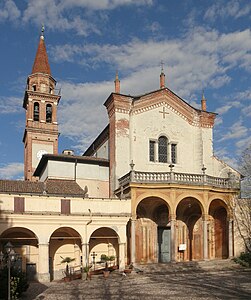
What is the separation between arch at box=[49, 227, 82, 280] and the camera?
26.4 metres

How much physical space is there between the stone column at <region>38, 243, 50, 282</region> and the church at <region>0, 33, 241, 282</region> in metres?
0.06

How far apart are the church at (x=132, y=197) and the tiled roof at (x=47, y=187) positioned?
7cm

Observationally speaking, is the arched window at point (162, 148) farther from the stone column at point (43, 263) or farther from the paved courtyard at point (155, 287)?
the stone column at point (43, 263)

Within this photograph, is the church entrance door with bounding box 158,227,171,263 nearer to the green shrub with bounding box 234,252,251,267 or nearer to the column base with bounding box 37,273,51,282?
the green shrub with bounding box 234,252,251,267

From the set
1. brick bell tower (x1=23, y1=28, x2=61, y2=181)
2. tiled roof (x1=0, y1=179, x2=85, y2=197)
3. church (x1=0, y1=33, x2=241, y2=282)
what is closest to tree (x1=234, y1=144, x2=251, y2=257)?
church (x1=0, y1=33, x2=241, y2=282)

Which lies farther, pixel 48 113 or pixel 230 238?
pixel 48 113

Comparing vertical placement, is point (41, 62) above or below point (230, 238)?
above

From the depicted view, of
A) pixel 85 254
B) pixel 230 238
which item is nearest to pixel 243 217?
pixel 230 238

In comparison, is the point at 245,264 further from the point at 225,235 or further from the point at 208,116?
the point at 208,116

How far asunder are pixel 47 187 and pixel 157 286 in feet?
38.3

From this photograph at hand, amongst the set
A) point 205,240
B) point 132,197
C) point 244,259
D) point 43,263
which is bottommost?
point 244,259

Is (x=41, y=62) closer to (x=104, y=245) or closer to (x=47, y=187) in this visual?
(x=47, y=187)

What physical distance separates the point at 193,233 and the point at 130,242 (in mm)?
6292

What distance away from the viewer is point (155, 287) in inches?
781
